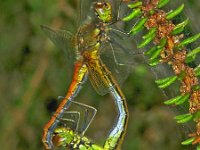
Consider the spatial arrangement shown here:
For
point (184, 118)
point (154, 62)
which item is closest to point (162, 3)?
point (154, 62)

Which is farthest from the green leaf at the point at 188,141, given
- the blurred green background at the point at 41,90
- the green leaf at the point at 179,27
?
the blurred green background at the point at 41,90

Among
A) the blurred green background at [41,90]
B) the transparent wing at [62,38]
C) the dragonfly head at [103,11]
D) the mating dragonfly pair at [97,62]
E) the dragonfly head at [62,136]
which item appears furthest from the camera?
the blurred green background at [41,90]

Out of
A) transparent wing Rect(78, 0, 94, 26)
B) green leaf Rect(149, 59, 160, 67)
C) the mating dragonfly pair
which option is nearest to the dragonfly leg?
the mating dragonfly pair

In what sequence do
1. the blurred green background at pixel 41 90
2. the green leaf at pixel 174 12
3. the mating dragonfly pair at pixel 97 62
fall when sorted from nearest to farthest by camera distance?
the green leaf at pixel 174 12
the mating dragonfly pair at pixel 97 62
the blurred green background at pixel 41 90

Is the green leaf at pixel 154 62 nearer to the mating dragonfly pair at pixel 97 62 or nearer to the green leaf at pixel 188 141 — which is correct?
the green leaf at pixel 188 141

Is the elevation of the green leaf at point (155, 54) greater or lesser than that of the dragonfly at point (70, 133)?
greater

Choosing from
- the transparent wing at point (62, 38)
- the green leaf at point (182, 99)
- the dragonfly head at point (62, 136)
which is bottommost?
the dragonfly head at point (62, 136)

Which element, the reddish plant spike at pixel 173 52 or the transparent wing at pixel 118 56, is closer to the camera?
the reddish plant spike at pixel 173 52

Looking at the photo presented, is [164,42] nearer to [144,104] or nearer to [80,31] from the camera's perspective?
[80,31]
